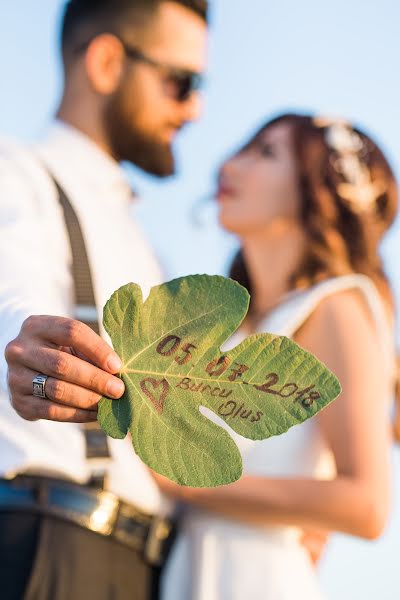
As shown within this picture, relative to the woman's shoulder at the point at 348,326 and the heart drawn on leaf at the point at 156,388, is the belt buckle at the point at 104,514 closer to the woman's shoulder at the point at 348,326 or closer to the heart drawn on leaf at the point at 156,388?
the woman's shoulder at the point at 348,326

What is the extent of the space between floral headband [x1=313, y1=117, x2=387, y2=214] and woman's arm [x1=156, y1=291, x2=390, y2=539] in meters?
0.59

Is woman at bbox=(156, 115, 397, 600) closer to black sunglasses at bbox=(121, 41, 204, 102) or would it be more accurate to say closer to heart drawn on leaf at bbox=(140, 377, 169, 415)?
black sunglasses at bbox=(121, 41, 204, 102)

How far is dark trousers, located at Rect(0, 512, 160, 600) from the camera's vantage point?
1.75 metres

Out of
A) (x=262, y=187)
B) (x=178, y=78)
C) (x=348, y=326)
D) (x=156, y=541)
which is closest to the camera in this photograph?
(x=156, y=541)

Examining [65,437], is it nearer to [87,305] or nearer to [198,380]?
[87,305]

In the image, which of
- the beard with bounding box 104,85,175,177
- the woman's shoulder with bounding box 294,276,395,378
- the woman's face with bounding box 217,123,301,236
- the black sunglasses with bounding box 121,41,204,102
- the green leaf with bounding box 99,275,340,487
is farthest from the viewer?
the black sunglasses with bounding box 121,41,204,102

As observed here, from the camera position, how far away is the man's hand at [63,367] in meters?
0.95

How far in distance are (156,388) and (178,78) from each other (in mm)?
2487

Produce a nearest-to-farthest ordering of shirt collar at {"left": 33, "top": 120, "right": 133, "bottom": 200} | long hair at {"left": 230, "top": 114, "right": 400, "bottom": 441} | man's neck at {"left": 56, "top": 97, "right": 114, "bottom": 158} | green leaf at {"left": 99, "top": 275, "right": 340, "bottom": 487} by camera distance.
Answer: green leaf at {"left": 99, "top": 275, "right": 340, "bottom": 487}
shirt collar at {"left": 33, "top": 120, "right": 133, "bottom": 200}
long hair at {"left": 230, "top": 114, "right": 400, "bottom": 441}
man's neck at {"left": 56, "top": 97, "right": 114, "bottom": 158}

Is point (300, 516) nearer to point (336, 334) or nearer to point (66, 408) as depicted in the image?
point (336, 334)

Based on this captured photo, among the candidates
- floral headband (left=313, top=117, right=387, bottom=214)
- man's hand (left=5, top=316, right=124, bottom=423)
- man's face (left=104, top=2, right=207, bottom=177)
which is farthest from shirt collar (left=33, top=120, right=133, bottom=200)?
man's hand (left=5, top=316, right=124, bottom=423)

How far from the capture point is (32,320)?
101 cm

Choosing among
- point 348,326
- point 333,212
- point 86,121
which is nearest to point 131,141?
point 86,121

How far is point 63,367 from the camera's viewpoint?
958 millimetres
